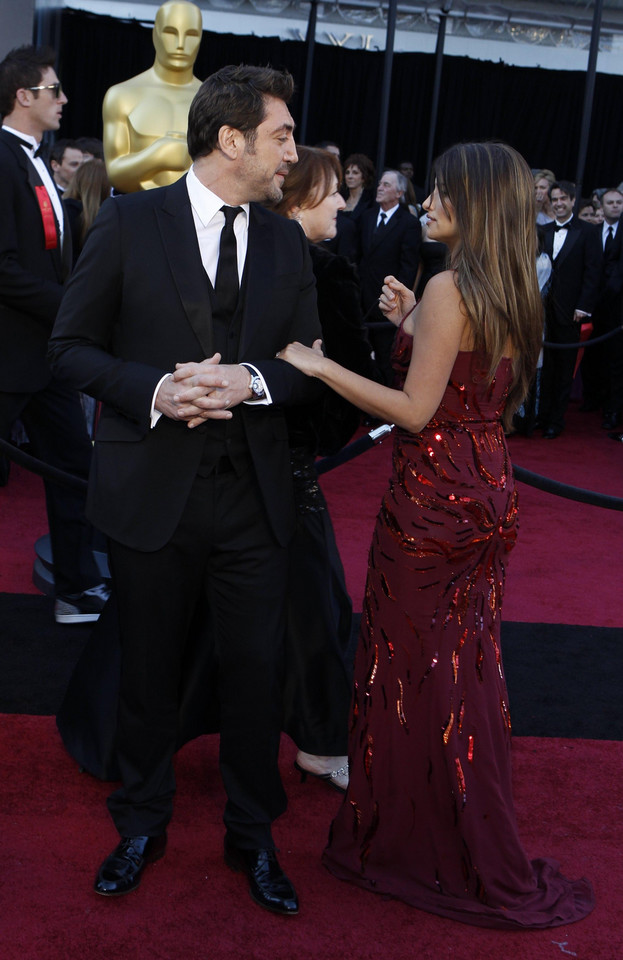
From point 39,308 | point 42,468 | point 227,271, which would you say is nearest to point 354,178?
point 39,308

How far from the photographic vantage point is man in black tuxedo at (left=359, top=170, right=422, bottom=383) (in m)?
8.09

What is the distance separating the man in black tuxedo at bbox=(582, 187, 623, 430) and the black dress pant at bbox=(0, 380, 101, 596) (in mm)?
5810

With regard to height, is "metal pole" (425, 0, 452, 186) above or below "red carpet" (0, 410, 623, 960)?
above

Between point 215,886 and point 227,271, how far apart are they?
1365mm

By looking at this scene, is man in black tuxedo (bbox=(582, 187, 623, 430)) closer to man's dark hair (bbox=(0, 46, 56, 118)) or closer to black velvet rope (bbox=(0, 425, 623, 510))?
black velvet rope (bbox=(0, 425, 623, 510))

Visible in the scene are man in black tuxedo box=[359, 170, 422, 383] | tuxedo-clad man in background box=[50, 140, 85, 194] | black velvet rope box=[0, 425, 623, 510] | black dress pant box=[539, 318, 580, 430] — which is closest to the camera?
black velvet rope box=[0, 425, 623, 510]

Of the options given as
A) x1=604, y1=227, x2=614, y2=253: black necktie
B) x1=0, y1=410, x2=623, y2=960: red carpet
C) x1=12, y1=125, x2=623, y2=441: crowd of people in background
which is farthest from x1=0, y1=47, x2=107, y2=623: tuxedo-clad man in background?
x1=604, y1=227, x2=614, y2=253: black necktie

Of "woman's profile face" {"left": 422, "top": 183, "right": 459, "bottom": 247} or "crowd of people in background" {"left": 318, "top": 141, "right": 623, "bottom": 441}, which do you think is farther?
"crowd of people in background" {"left": 318, "top": 141, "right": 623, "bottom": 441}

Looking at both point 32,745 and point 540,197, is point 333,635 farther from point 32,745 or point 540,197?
point 540,197

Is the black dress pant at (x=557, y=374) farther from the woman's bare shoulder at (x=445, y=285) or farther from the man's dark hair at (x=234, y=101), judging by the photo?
the man's dark hair at (x=234, y=101)

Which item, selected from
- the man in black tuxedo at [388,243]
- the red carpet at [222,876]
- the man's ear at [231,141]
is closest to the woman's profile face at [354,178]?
the man in black tuxedo at [388,243]

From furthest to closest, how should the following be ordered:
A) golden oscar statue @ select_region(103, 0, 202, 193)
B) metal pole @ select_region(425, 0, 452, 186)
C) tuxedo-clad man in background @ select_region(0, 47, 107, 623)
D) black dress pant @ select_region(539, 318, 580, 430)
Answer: metal pole @ select_region(425, 0, 452, 186), black dress pant @ select_region(539, 318, 580, 430), golden oscar statue @ select_region(103, 0, 202, 193), tuxedo-clad man in background @ select_region(0, 47, 107, 623)

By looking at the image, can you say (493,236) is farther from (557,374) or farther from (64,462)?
(557,374)

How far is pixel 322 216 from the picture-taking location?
104 inches
